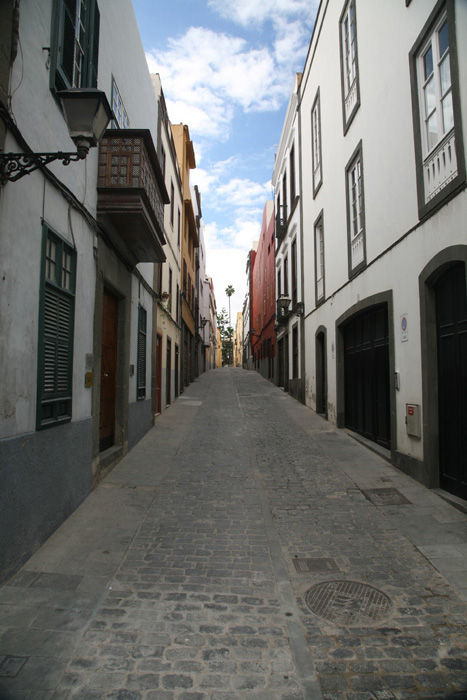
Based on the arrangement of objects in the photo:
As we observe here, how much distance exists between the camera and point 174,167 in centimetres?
1528

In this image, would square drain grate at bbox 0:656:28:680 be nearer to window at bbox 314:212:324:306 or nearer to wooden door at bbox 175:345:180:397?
window at bbox 314:212:324:306

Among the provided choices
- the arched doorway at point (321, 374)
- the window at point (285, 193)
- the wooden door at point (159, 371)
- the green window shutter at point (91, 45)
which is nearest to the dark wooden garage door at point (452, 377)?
the green window shutter at point (91, 45)

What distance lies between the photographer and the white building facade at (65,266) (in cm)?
385

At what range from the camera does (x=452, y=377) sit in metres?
5.66

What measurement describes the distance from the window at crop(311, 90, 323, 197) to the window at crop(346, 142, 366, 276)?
3.15 m

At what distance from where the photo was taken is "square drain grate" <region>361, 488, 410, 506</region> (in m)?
5.71

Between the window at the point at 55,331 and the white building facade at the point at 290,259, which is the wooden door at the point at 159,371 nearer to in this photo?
the white building facade at the point at 290,259

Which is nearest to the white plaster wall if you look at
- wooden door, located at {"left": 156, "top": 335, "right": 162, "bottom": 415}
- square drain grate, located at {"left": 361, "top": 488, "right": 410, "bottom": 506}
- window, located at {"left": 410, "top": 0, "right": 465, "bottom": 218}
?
square drain grate, located at {"left": 361, "top": 488, "right": 410, "bottom": 506}

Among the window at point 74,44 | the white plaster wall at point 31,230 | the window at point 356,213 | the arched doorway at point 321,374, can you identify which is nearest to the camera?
the white plaster wall at point 31,230

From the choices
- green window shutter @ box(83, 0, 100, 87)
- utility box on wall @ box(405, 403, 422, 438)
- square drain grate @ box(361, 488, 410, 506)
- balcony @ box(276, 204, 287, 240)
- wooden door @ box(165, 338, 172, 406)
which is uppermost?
balcony @ box(276, 204, 287, 240)

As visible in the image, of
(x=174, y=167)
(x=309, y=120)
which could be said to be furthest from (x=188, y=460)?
(x=309, y=120)

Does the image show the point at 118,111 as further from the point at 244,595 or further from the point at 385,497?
the point at 244,595

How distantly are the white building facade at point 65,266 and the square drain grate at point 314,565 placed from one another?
8.46 ft

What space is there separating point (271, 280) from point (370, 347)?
16570 mm
